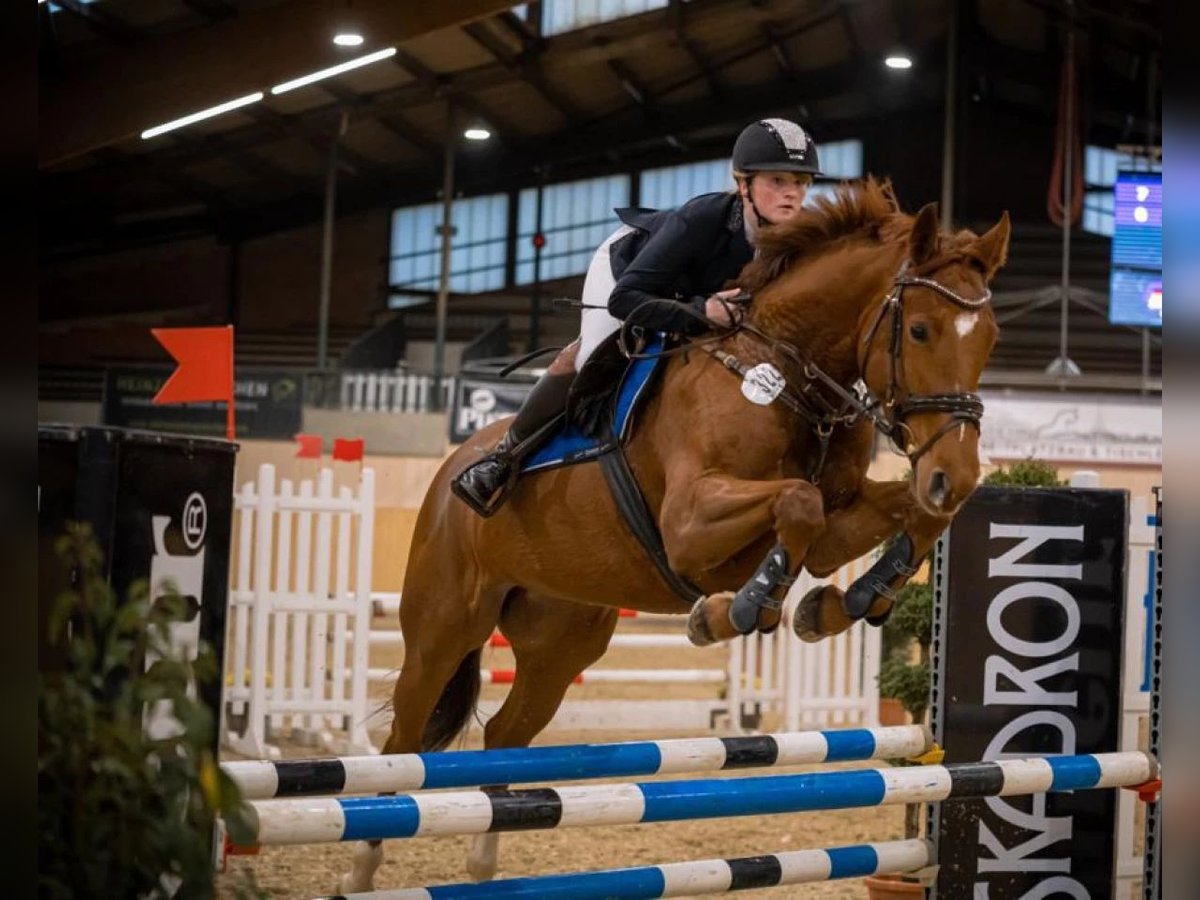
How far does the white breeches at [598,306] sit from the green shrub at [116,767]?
213 centimetres

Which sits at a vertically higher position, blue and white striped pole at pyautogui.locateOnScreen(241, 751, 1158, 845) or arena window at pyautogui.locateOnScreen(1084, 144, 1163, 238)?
arena window at pyautogui.locateOnScreen(1084, 144, 1163, 238)

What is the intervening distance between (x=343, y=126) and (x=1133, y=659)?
13.1 m

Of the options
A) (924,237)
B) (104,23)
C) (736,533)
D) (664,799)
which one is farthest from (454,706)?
(104,23)

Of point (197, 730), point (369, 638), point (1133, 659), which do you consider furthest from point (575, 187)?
point (197, 730)

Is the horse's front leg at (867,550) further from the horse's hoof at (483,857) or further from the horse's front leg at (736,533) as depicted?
the horse's hoof at (483,857)

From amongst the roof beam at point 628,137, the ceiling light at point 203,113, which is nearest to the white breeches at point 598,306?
the ceiling light at point 203,113

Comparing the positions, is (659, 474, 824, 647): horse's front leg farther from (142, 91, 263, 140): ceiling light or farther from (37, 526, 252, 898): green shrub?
(142, 91, 263, 140): ceiling light

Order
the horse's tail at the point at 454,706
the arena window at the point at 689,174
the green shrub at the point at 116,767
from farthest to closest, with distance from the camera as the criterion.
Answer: the arena window at the point at 689,174 < the horse's tail at the point at 454,706 < the green shrub at the point at 116,767

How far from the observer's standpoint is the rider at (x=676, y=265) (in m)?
3.38

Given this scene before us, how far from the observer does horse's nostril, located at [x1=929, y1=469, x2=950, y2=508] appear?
2.88m

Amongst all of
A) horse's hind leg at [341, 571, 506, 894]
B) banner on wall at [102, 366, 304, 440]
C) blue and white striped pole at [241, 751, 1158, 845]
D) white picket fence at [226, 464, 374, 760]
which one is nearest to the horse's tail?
horse's hind leg at [341, 571, 506, 894]

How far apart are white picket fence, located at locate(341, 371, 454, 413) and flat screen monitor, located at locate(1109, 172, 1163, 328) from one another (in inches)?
269

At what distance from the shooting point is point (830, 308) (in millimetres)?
3350

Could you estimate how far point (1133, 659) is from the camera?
4219 mm
